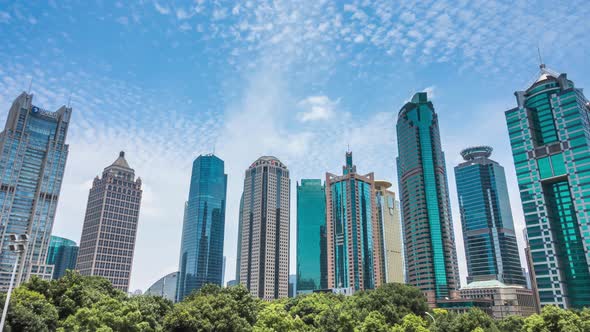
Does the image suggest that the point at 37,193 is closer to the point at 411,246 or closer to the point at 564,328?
the point at 411,246

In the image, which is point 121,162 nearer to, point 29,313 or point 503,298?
point 29,313

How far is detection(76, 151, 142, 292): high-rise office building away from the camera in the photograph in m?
154

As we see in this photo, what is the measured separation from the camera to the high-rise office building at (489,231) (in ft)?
601

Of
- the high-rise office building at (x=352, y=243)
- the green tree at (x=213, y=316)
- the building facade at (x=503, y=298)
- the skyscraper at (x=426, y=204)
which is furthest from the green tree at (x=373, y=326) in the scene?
the high-rise office building at (x=352, y=243)

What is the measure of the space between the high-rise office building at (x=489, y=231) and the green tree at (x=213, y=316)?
158 meters

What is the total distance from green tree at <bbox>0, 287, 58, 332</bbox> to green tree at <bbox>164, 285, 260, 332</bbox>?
11.7 m

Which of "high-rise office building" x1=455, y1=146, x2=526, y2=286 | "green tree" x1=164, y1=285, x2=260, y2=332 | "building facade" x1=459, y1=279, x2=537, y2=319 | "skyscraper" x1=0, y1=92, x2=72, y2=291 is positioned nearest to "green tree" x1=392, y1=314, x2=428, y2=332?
"green tree" x1=164, y1=285, x2=260, y2=332

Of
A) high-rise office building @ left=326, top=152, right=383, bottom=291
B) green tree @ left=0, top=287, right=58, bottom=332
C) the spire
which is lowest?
green tree @ left=0, top=287, right=58, bottom=332

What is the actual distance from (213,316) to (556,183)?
11326 centimetres

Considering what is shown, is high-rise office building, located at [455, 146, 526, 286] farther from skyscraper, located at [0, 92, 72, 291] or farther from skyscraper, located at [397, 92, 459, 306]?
skyscraper, located at [0, 92, 72, 291]

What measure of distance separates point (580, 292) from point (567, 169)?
3371 centimetres

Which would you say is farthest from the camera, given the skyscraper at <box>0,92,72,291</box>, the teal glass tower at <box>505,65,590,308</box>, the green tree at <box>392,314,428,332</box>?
the skyscraper at <box>0,92,72,291</box>

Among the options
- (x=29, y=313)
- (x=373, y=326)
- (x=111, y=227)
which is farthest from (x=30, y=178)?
(x=373, y=326)

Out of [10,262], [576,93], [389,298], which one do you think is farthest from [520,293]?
[10,262]
